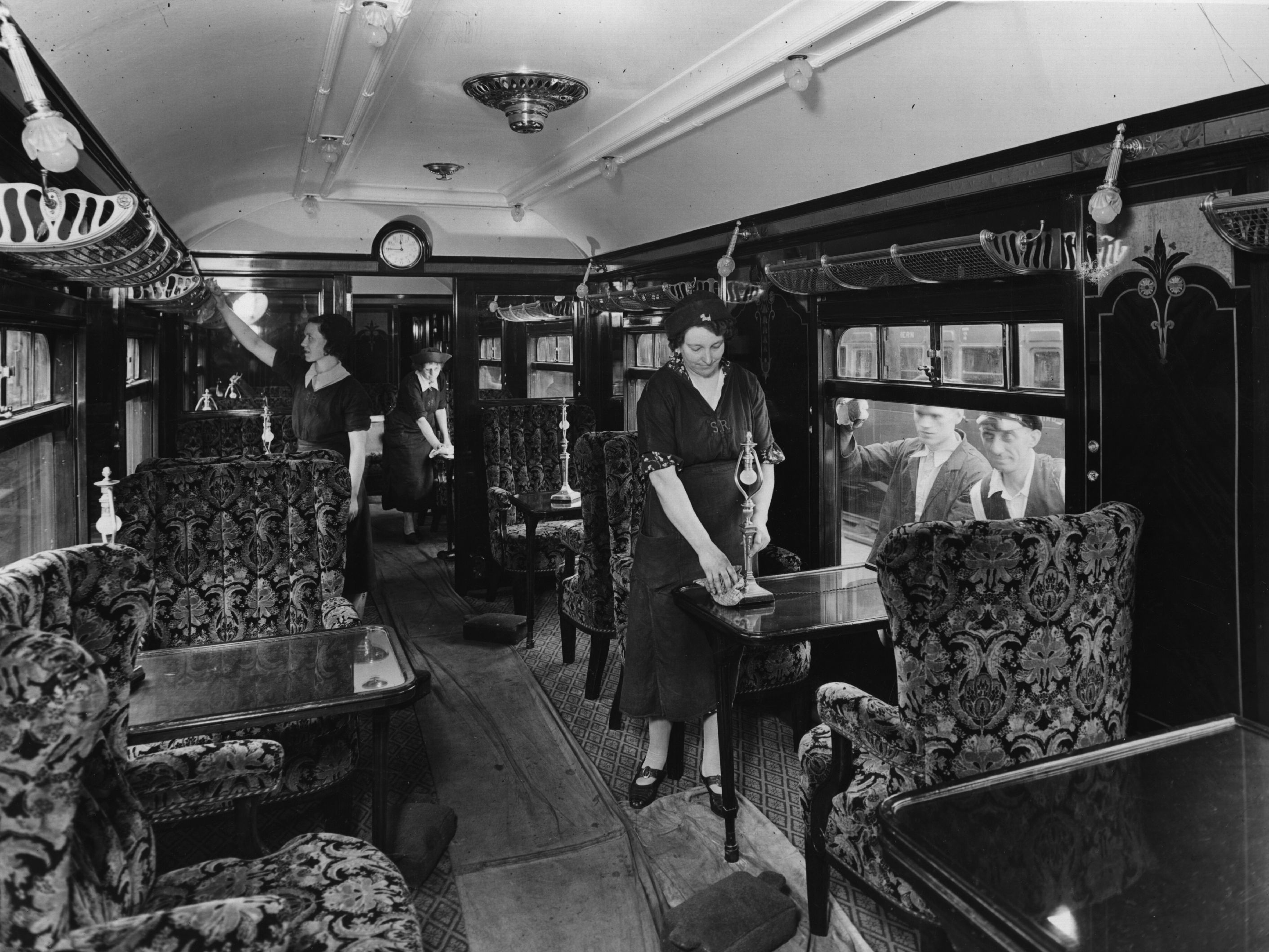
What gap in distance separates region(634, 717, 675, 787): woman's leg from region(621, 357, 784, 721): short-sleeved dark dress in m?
0.11

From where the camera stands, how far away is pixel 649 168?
538cm

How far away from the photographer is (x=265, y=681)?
2.63m

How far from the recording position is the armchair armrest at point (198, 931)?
1.32m

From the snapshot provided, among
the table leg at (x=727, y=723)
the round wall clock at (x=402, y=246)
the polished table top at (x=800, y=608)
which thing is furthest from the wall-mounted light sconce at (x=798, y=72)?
the round wall clock at (x=402, y=246)

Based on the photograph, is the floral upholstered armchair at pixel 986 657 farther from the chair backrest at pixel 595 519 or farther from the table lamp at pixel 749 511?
the chair backrest at pixel 595 519

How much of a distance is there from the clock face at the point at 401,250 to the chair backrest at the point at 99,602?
519cm

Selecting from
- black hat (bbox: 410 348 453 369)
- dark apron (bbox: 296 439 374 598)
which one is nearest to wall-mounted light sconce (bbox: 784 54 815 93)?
dark apron (bbox: 296 439 374 598)

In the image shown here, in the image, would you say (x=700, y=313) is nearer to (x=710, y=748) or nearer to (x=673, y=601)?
(x=673, y=601)

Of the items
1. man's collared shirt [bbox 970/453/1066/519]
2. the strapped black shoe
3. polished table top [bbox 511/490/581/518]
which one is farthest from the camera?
polished table top [bbox 511/490/581/518]

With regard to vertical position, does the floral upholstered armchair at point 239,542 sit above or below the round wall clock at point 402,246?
below

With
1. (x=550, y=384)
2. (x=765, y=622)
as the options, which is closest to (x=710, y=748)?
(x=765, y=622)

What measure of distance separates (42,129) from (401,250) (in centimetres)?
527

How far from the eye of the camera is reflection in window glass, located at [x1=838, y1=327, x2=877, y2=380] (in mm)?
4395

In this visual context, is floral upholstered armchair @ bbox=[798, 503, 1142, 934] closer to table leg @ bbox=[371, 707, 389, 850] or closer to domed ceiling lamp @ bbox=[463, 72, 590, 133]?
table leg @ bbox=[371, 707, 389, 850]
